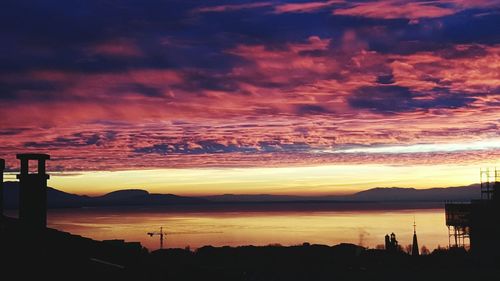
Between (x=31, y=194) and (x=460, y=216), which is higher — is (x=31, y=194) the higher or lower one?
the higher one

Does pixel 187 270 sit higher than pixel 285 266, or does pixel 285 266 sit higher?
pixel 187 270

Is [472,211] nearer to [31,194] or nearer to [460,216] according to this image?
[460,216]

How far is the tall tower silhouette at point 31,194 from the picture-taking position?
16938mm

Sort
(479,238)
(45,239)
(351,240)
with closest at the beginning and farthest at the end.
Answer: (45,239)
(479,238)
(351,240)

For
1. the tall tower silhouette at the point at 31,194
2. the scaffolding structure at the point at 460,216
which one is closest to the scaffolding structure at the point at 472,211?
the scaffolding structure at the point at 460,216

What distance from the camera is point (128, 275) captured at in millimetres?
13008

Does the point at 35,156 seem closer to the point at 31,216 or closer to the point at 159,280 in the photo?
the point at 31,216

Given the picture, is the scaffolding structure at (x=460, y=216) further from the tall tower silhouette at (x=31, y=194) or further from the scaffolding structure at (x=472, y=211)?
the tall tower silhouette at (x=31, y=194)

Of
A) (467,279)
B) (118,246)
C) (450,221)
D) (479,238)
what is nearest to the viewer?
(118,246)

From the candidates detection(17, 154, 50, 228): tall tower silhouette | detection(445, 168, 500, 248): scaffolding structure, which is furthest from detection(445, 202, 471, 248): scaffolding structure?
detection(17, 154, 50, 228): tall tower silhouette

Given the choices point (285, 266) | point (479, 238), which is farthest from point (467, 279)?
point (285, 266)

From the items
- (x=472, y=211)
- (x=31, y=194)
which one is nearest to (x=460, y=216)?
(x=472, y=211)

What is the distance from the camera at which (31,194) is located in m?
17.1

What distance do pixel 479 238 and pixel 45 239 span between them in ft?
172
